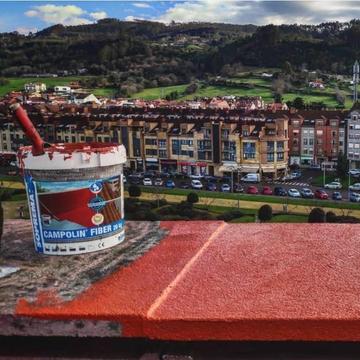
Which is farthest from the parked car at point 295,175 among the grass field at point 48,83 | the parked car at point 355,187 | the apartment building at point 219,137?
the grass field at point 48,83

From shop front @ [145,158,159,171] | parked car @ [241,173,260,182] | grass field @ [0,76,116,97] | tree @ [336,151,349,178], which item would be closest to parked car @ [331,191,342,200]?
tree @ [336,151,349,178]

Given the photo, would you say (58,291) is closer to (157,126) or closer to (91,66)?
(157,126)

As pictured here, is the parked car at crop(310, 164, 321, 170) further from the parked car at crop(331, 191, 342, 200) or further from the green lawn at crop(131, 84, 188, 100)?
the green lawn at crop(131, 84, 188, 100)

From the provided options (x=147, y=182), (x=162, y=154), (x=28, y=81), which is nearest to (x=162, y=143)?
(x=162, y=154)

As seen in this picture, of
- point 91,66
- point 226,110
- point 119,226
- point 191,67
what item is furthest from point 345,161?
point 91,66

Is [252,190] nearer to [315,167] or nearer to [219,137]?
[219,137]

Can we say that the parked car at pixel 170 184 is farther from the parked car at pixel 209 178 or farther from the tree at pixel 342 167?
the tree at pixel 342 167

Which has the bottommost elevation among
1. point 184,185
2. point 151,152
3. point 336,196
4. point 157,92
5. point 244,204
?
point 184,185
